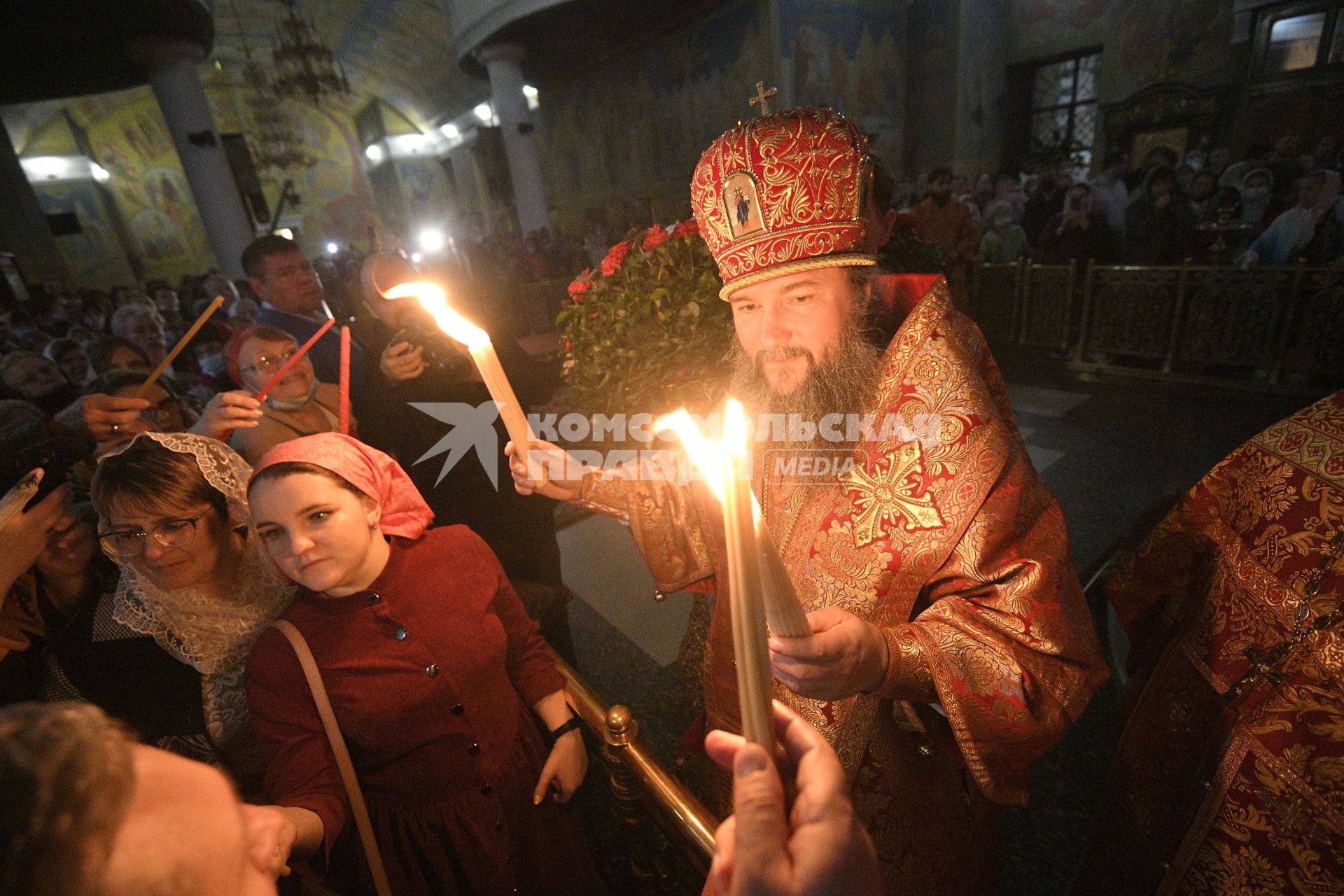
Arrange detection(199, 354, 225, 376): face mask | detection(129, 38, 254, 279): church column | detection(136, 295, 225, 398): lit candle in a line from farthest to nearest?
detection(129, 38, 254, 279): church column
detection(199, 354, 225, 376): face mask
detection(136, 295, 225, 398): lit candle

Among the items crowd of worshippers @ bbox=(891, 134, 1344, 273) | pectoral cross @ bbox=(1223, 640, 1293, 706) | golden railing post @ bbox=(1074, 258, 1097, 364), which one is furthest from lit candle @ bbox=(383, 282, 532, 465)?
golden railing post @ bbox=(1074, 258, 1097, 364)

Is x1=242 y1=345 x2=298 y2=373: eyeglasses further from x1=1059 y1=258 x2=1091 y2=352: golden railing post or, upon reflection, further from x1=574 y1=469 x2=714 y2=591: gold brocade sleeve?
x1=1059 y1=258 x2=1091 y2=352: golden railing post

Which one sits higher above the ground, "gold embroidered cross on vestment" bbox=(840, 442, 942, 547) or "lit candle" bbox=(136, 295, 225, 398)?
"lit candle" bbox=(136, 295, 225, 398)

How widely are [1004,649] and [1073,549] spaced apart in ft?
11.7

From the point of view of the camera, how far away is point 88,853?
22.1 inches

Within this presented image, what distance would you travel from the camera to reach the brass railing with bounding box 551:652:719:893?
1455 millimetres

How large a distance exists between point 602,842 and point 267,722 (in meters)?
1.57

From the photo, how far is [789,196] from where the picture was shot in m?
1.49

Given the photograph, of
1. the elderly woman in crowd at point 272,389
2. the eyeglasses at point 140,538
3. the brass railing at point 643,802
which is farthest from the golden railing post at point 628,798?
the elderly woman in crowd at point 272,389

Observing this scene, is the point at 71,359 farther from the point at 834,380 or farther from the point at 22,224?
the point at 22,224

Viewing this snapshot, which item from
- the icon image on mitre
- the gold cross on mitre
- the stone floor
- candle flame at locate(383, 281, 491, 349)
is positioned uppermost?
the gold cross on mitre

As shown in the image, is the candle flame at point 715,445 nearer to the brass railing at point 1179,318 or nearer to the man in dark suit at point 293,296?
the man in dark suit at point 293,296

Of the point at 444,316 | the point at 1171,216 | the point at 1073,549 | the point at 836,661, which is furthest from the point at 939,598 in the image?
the point at 1171,216

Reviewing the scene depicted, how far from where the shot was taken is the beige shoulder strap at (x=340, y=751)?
1510mm
